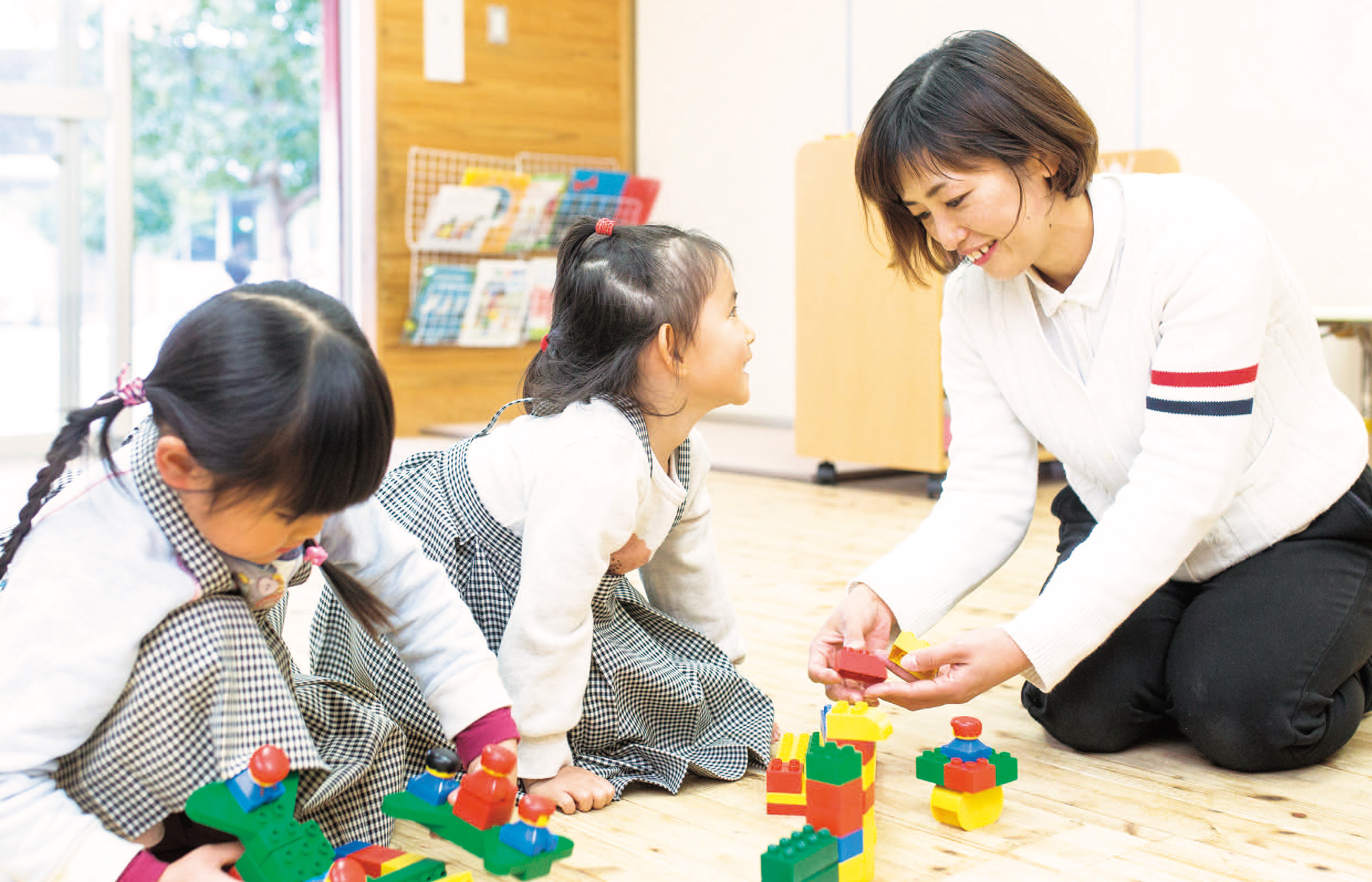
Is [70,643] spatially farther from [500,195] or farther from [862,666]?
→ [500,195]

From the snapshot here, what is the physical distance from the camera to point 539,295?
4215 mm

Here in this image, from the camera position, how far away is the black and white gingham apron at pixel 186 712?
826 mm

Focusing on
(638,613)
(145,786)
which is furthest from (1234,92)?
(145,786)

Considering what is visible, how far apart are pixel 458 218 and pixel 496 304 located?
0.31m

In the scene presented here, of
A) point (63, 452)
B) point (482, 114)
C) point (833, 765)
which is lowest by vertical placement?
point (833, 765)

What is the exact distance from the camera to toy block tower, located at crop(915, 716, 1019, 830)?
1.00 meters

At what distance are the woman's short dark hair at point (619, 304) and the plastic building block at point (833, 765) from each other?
1.25 feet

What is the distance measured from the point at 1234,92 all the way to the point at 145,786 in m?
2.74

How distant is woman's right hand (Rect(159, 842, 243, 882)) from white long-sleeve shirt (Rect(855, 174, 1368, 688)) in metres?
0.60

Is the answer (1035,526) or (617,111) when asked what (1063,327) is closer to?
(1035,526)

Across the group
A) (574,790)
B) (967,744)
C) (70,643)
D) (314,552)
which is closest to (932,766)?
(967,744)

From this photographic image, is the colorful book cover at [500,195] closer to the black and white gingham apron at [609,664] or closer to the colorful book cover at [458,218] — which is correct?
the colorful book cover at [458,218]

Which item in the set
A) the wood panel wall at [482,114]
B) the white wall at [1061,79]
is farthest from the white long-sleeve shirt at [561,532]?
the wood panel wall at [482,114]

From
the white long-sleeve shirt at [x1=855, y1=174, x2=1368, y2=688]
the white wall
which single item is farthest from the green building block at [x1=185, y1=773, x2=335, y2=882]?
the white wall
